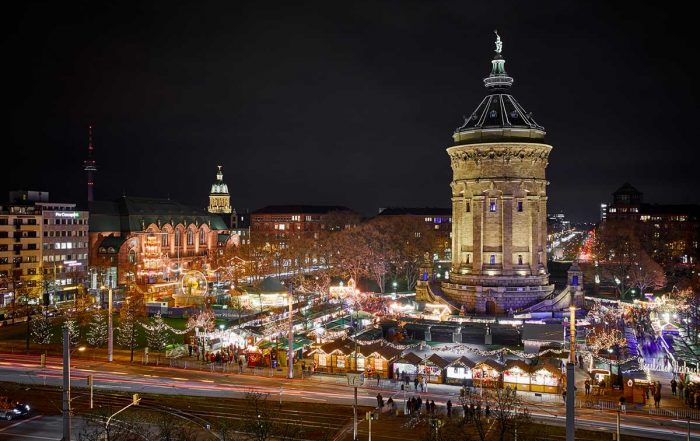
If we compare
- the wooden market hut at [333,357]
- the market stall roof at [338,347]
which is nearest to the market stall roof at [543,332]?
the market stall roof at [338,347]

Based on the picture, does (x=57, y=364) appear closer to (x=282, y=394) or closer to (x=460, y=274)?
(x=282, y=394)

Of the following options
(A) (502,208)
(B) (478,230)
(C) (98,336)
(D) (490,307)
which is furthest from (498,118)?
(C) (98,336)

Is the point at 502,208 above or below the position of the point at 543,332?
above

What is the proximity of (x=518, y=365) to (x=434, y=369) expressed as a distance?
6464 mm

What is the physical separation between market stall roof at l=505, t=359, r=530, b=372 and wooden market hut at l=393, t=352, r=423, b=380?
6.79 metres

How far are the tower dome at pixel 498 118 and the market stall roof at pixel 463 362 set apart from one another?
101ft

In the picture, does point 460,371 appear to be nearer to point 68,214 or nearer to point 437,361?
point 437,361

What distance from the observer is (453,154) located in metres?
71.8

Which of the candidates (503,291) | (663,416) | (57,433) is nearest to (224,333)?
(57,433)

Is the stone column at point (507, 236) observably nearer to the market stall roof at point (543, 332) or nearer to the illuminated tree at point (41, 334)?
the market stall roof at point (543, 332)

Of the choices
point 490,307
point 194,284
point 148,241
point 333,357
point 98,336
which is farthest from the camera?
point 148,241

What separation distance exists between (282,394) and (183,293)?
158ft

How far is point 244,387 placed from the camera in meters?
45.0

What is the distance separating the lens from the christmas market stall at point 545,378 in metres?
43.7
